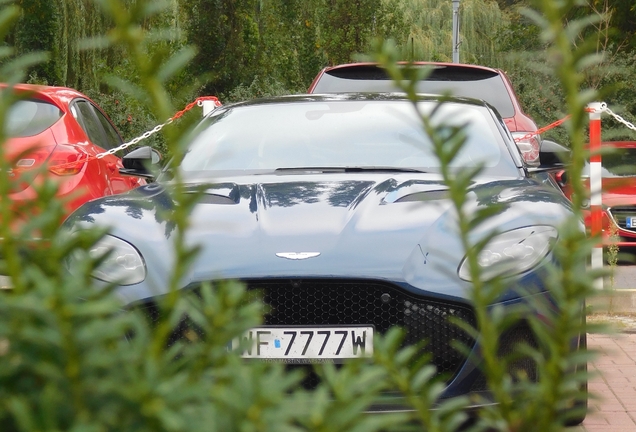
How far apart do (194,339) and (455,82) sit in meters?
9.55

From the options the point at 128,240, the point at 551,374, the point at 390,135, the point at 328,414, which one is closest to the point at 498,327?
the point at 551,374

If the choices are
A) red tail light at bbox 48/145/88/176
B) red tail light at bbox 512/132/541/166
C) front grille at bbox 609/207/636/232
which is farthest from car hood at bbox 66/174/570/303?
front grille at bbox 609/207/636/232

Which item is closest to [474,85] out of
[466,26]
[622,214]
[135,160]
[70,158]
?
[622,214]

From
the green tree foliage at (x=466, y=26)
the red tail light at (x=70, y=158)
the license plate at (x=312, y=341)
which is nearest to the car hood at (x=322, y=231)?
the license plate at (x=312, y=341)

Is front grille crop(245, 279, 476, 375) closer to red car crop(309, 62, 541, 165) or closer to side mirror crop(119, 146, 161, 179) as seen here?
side mirror crop(119, 146, 161, 179)

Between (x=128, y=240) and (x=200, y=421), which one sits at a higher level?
(x=200, y=421)

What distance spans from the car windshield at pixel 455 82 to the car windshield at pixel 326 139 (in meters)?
4.48

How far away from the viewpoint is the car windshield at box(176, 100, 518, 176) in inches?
201

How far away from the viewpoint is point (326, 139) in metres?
5.32

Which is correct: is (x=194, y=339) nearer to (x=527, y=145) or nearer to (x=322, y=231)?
(x=322, y=231)

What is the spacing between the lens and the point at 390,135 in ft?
17.2

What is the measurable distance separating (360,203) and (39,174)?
10.6 feet

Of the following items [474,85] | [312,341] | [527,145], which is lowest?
[527,145]

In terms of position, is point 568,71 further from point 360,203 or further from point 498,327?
point 360,203
